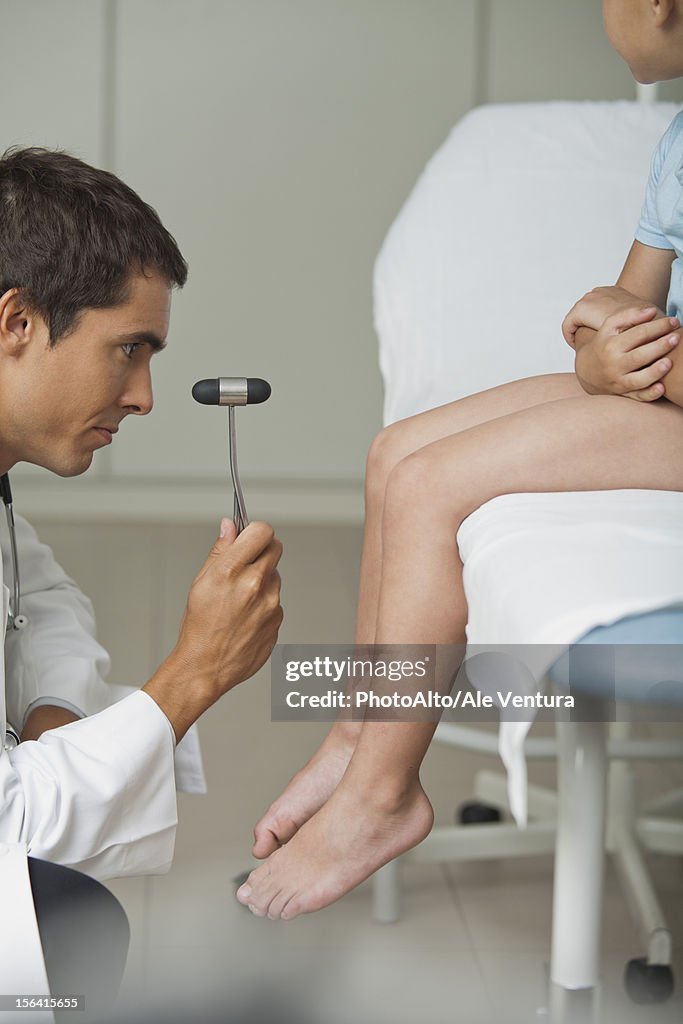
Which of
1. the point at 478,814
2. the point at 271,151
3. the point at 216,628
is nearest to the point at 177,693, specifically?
the point at 216,628

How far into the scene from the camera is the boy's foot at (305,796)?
1.15 m

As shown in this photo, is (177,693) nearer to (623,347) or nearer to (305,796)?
(305,796)

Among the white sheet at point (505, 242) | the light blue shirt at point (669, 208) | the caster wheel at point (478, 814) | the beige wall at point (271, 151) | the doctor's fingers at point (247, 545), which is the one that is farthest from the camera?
the beige wall at point (271, 151)

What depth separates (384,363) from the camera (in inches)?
66.9

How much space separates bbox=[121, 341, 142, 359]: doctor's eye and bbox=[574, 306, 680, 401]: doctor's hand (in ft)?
1.40

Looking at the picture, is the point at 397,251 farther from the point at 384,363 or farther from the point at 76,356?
the point at 76,356

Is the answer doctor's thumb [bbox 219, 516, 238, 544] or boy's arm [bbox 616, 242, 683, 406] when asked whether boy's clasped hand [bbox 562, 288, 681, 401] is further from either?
doctor's thumb [bbox 219, 516, 238, 544]

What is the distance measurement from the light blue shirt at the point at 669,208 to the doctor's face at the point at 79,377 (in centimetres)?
50

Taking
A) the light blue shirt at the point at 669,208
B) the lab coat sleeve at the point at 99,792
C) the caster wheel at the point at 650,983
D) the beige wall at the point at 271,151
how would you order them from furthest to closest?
the beige wall at the point at 271,151, the caster wheel at the point at 650,983, the light blue shirt at the point at 669,208, the lab coat sleeve at the point at 99,792

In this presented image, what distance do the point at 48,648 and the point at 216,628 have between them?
27 cm

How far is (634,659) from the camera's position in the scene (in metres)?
0.76

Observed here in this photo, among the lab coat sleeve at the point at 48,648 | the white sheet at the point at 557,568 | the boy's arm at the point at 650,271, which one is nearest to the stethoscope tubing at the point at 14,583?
the lab coat sleeve at the point at 48,648

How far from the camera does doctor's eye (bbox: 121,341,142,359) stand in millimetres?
1120

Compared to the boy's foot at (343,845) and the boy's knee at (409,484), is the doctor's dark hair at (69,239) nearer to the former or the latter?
the boy's knee at (409,484)
